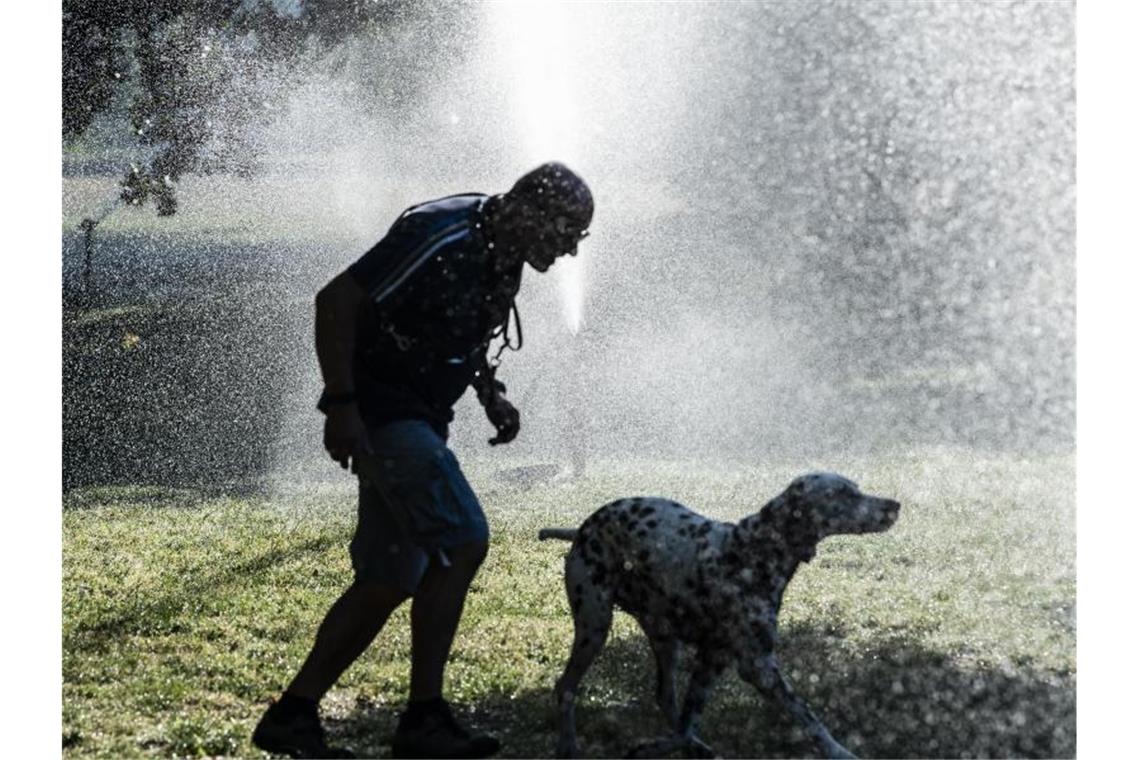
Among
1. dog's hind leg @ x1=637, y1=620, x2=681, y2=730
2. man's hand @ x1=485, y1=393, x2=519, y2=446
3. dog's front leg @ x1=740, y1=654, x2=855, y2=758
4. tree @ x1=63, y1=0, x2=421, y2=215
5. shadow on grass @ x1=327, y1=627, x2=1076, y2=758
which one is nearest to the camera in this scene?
dog's front leg @ x1=740, y1=654, x2=855, y2=758

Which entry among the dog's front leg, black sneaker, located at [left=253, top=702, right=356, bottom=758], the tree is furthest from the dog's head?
the tree

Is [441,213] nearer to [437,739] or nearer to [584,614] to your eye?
[584,614]

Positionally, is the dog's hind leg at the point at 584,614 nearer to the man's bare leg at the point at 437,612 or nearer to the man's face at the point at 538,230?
the man's bare leg at the point at 437,612

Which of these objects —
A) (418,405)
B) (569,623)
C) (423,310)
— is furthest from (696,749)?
(569,623)

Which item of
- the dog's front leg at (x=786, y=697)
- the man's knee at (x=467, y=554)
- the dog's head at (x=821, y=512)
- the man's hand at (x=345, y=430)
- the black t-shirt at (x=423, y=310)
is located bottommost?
the dog's front leg at (x=786, y=697)

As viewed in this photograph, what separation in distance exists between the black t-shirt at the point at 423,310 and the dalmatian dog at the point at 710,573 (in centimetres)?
51

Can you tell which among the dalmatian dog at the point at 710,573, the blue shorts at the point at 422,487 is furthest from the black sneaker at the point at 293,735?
the dalmatian dog at the point at 710,573

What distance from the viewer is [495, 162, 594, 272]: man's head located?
4.10 m

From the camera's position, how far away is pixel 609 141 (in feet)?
29.3

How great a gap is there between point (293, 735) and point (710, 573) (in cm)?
109

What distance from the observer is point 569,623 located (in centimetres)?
576

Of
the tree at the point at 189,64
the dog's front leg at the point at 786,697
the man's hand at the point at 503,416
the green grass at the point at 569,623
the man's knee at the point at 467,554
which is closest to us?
the dog's front leg at the point at 786,697

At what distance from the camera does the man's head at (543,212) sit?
161 inches

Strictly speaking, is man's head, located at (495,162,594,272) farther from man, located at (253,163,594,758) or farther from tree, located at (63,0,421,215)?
tree, located at (63,0,421,215)
